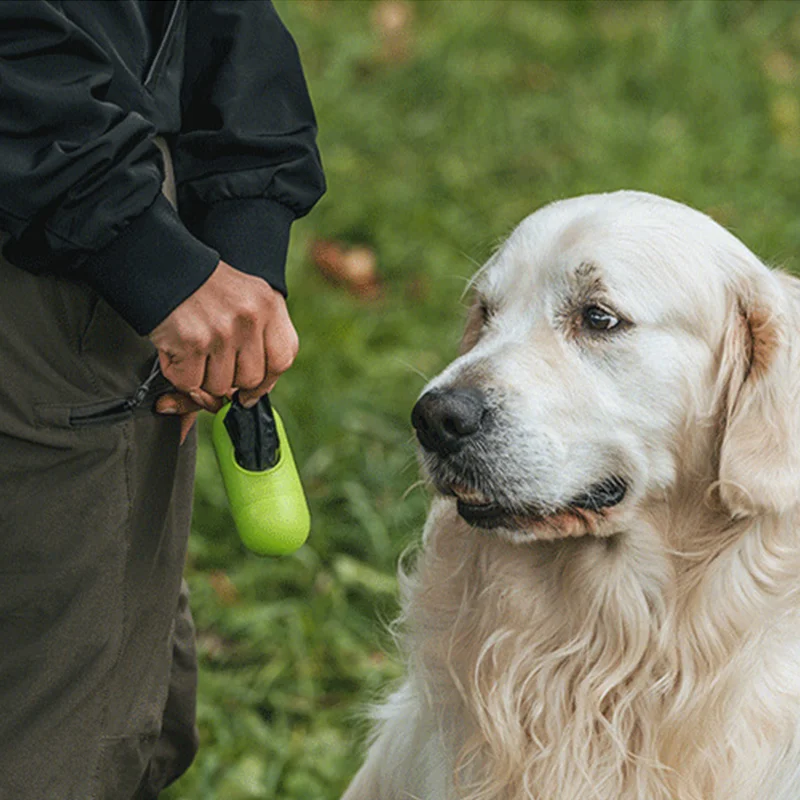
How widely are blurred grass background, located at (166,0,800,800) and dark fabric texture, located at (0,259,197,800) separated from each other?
957 millimetres

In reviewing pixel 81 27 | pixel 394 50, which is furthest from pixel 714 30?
pixel 81 27

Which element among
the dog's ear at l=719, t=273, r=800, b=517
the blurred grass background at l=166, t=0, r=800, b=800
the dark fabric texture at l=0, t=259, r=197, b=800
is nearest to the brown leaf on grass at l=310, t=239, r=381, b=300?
the blurred grass background at l=166, t=0, r=800, b=800

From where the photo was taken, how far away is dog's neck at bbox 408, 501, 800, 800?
2641mm

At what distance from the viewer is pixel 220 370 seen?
2.28m

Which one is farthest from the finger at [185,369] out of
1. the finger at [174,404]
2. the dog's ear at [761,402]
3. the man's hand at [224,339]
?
the dog's ear at [761,402]

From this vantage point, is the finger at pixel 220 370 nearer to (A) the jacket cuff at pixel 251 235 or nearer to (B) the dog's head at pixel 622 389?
(A) the jacket cuff at pixel 251 235

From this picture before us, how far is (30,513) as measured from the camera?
91.7 inches

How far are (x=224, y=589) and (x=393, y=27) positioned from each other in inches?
156

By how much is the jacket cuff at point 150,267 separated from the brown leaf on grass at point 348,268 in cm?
340

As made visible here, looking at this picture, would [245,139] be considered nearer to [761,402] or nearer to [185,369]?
[185,369]

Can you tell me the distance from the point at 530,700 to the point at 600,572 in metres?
0.30

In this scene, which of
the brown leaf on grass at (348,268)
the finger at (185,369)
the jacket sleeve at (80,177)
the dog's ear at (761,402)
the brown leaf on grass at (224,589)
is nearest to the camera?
the jacket sleeve at (80,177)

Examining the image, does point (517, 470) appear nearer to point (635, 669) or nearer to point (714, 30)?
point (635, 669)

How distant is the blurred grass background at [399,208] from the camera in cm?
394
